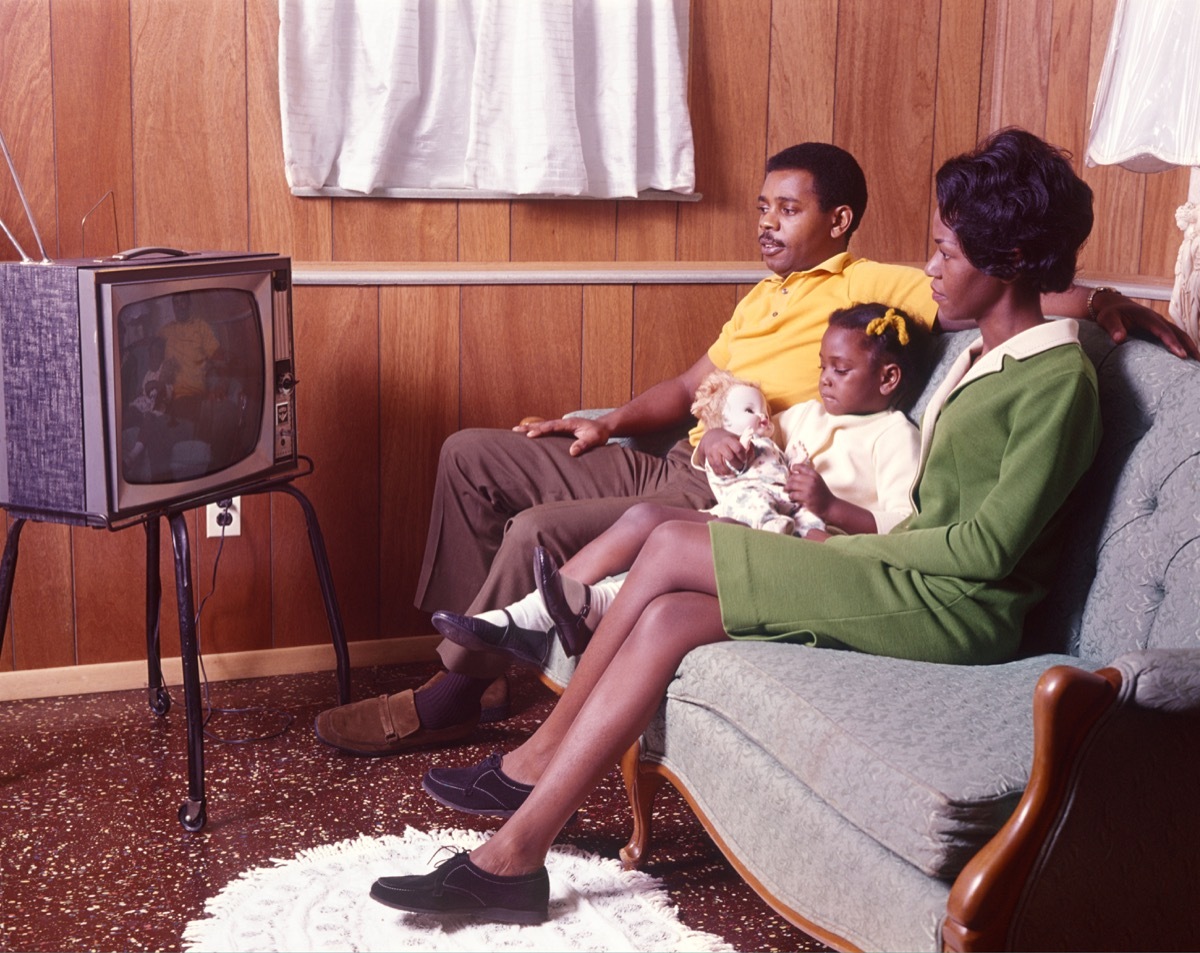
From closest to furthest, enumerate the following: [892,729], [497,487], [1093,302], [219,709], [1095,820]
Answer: [1095,820], [892,729], [1093,302], [497,487], [219,709]

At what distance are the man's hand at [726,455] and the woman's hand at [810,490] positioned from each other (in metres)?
0.22

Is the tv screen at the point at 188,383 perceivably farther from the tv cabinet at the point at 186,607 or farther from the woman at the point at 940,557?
the woman at the point at 940,557

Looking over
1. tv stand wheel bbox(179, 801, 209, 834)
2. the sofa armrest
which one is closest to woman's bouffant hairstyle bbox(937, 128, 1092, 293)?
the sofa armrest

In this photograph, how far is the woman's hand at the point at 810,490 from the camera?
1.94m

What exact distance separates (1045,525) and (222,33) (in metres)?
1.83

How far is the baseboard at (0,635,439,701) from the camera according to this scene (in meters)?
2.60

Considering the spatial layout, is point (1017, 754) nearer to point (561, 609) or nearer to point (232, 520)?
point (561, 609)

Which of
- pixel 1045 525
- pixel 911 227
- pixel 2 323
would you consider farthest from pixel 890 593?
pixel 911 227

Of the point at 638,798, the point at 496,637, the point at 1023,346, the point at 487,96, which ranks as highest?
the point at 487,96

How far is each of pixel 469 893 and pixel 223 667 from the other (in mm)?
1183

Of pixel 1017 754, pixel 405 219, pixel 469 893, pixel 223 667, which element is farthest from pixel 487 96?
pixel 1017 754

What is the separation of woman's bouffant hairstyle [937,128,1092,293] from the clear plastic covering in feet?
0.66

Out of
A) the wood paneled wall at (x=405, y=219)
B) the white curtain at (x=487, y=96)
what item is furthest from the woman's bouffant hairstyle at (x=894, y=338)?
the white curtain at (x=487, y=96)

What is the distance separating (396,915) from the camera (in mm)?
1801
